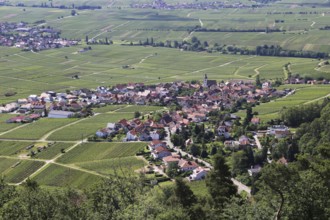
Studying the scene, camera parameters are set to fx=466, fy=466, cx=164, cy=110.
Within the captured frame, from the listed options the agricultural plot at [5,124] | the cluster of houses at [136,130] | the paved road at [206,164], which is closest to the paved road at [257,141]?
the paved road at [206,164]

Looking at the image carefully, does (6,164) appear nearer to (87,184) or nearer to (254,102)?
(87,184)

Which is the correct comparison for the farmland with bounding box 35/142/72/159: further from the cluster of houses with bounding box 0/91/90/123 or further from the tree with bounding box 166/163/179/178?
the cluster of houses with bounding box 0/91/90/123

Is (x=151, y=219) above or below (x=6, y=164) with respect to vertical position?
above

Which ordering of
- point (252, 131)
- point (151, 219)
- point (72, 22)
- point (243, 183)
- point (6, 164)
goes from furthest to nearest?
point (72, 22) → point (252, 131) → point (6, 164) → point (243, 183) → point (151, 219)

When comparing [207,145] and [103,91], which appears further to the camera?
[103,91]

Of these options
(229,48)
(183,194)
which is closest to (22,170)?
(183,194)

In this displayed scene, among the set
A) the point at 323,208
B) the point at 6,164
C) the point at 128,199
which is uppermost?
the point at 323,208

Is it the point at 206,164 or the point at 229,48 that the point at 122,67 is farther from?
the point at 206,164

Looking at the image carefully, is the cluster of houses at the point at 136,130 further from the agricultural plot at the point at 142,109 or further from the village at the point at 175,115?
the agricultural plot at the point at 142,109

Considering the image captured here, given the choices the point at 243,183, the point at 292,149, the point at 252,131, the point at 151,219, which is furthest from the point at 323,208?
the point at 252,131
